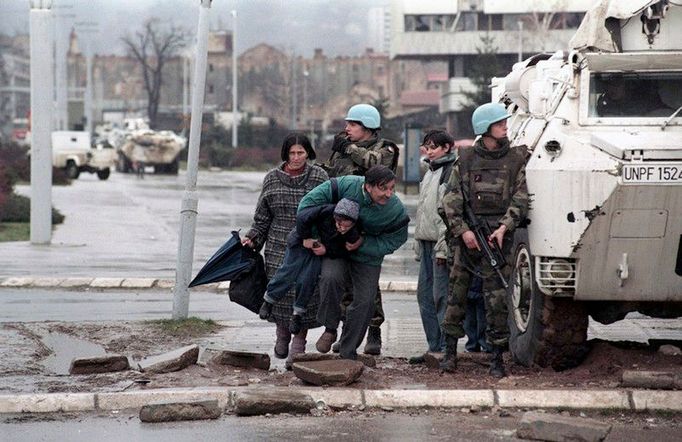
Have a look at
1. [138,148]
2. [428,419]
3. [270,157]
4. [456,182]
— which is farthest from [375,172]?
[270,157]

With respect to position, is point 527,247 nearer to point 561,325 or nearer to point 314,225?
point 561,325

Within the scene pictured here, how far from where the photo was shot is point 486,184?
1041cm

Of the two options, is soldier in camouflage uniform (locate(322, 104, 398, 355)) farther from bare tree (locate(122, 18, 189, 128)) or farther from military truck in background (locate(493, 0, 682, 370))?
bare tree (locate(122, 18, 189, 128))

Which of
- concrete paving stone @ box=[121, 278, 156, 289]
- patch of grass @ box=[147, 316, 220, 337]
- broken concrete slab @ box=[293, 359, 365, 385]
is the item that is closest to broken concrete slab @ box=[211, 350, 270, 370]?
broken concrete slab @ box=[293, 359, 365, 385]

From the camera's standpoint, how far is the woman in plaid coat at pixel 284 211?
36.8ft

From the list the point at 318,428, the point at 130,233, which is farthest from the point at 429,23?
the point at 318,428

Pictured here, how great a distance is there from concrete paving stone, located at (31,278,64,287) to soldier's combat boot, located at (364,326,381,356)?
6607mm

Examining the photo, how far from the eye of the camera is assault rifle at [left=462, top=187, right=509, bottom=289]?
33.9ft

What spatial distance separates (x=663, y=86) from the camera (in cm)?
1070

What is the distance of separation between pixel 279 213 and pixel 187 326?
8.68 ft

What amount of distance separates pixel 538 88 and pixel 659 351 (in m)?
2.08

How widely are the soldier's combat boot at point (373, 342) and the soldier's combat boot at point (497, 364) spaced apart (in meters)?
1.72

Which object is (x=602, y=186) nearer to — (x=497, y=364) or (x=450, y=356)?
(x=497, y=364)

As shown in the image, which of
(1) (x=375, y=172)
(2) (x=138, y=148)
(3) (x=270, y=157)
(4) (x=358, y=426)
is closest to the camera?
(4) (x=358, y=426)
